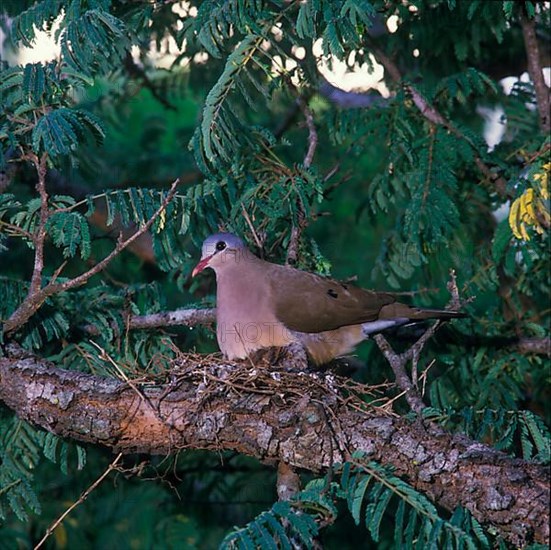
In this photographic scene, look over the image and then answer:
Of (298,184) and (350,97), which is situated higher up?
(350,97)

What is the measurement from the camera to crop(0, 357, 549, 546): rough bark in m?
2.96

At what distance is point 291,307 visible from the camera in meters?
4.48

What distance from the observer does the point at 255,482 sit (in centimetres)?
590

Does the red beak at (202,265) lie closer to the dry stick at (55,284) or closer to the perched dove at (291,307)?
the perched dove at (291,307)

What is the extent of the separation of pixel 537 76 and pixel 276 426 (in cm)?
260

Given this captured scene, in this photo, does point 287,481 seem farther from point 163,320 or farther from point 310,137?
point 310,137

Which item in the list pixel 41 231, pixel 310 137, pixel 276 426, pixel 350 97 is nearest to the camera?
pixel 276 426

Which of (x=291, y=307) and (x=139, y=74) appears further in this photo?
(x=139, y=74)

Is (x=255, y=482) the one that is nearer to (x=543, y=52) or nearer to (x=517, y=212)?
(x=517, y=212)

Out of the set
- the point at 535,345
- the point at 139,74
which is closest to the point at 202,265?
the point at 535,345

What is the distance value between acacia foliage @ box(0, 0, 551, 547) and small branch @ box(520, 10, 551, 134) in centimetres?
13

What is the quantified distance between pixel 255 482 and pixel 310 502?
2931 mm

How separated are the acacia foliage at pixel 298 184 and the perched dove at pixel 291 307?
0.72 feet

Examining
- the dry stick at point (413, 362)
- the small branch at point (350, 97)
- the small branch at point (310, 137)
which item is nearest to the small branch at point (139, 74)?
the small branch at point (350, 97)
